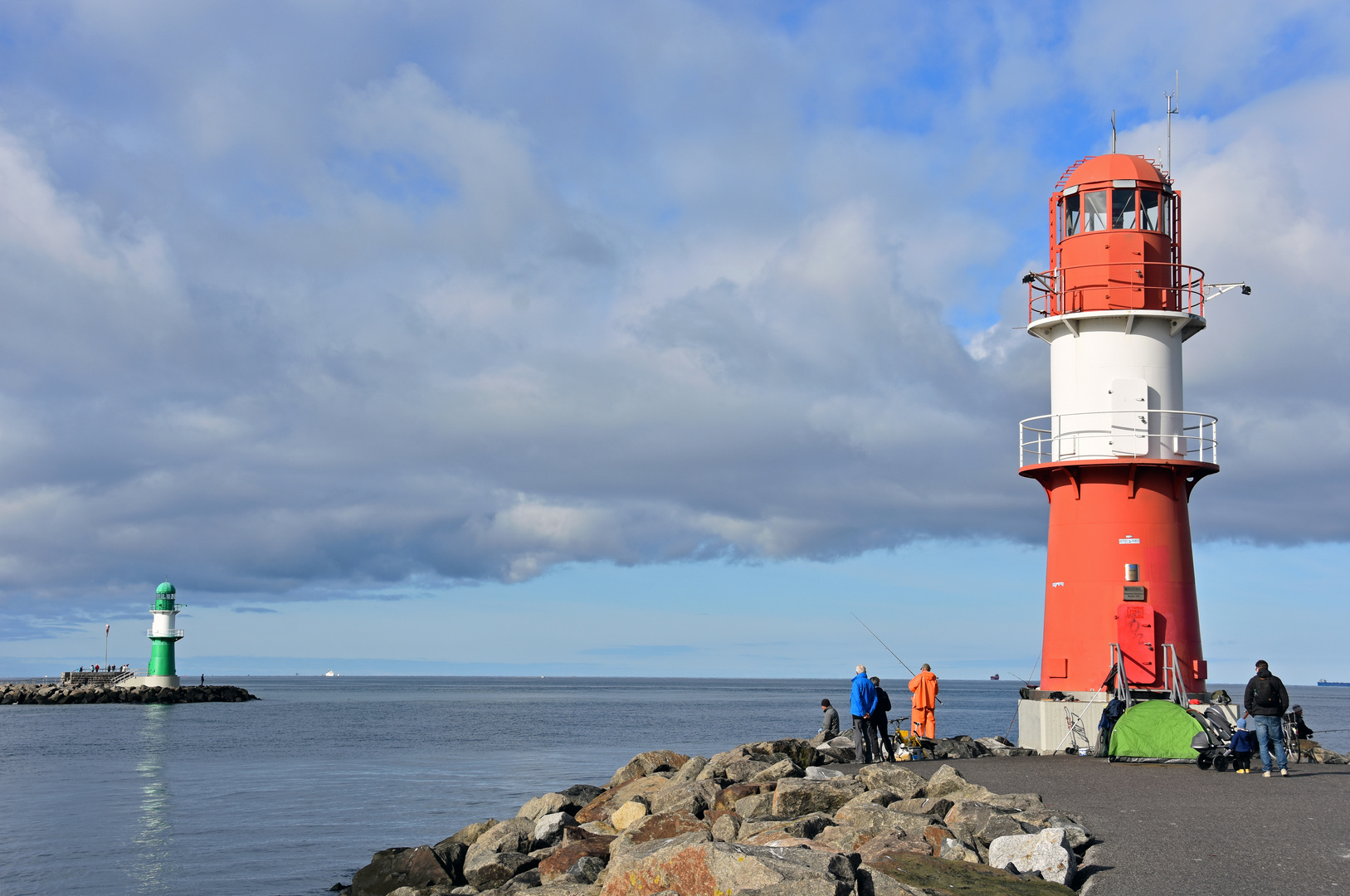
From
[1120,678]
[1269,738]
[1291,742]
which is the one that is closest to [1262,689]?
[1269,738]

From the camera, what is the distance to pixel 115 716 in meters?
71.6

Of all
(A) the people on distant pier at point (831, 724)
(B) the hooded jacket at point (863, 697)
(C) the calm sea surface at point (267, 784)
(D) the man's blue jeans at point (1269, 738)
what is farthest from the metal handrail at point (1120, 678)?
(C) the calm sea surface at point (267, 784)

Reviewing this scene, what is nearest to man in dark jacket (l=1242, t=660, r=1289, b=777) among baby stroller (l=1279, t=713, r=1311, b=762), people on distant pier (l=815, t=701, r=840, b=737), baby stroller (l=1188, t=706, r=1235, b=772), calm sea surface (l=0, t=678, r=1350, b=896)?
baby stroller (l=1188, t=706, r=1235, b=772)

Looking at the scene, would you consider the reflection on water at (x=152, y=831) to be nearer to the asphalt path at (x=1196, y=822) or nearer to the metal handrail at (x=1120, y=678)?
the asphalt path at (x=1196, y=822)

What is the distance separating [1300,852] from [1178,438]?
10.2 metres

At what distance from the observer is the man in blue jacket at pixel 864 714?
17.6 meters

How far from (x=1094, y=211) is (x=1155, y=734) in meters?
8.91

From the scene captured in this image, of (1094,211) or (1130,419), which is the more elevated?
(1094,211)

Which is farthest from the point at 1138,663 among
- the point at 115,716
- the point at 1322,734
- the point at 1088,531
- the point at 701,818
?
the point at 115,716

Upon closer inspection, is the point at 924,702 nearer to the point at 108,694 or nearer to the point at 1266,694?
the point at 1266,694

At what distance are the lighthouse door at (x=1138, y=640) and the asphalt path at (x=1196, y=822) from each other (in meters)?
2.08

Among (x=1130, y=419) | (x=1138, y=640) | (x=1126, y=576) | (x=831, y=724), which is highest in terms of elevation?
(x=1130, y=419)

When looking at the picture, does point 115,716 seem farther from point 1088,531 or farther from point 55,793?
point 1088,531

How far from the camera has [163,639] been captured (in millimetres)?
78500
